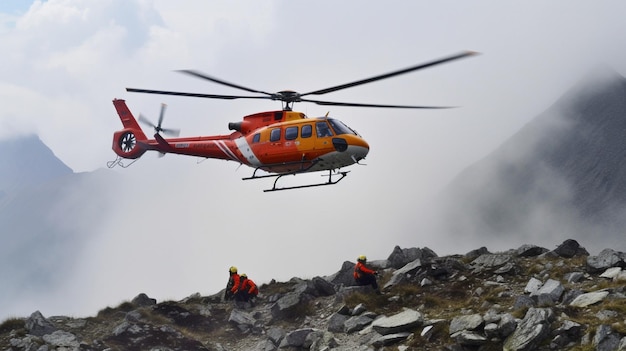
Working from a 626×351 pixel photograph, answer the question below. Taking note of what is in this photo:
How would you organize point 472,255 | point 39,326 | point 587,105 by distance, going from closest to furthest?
point 39,326, point 472,255, point 587,105

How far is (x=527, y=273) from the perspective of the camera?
25750 millimetres

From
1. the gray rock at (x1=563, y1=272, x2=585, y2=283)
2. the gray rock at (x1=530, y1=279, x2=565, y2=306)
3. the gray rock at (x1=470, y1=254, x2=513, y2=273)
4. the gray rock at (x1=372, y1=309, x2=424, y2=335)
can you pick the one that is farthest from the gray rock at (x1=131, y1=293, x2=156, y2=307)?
the gray rock at (x1=563, y1=272, x2=585, y2=283)

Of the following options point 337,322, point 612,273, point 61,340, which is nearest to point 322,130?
point 337,322

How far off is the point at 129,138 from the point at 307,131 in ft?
41.1

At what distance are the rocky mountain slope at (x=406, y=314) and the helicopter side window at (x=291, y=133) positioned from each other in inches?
252

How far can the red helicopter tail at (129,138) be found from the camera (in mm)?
34184

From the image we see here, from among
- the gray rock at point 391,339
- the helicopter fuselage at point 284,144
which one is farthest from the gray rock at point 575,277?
the helicopter fuselage at point 284,144

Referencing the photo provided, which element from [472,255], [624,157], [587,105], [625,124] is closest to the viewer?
[472,255]

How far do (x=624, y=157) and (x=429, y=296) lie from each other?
146400mm

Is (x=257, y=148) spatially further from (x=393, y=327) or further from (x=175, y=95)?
(x=393, y=327)

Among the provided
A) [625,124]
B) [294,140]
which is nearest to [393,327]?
[294,140]

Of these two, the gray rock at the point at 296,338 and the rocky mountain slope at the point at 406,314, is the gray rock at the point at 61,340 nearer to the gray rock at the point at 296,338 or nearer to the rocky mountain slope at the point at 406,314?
the rocky mountain slope at the point at 406,314

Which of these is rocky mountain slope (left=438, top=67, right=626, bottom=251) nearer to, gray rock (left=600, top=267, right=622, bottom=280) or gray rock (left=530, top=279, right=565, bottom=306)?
gray rock (left=600, top=267, right=622, bottom=280)

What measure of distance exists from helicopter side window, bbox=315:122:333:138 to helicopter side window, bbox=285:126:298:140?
0.96 meters
